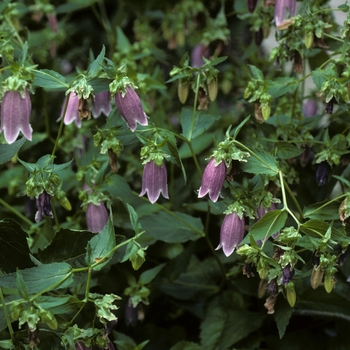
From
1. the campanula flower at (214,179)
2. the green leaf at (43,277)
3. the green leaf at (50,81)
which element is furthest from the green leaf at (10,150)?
the campanula flower at (214,179)

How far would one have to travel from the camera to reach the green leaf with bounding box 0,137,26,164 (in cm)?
116

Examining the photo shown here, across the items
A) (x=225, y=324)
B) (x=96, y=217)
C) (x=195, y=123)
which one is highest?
(x=195, y=123)

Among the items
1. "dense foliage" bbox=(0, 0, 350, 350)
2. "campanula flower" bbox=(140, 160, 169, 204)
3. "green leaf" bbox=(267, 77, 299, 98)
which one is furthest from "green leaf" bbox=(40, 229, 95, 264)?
"green leaf" bbox=(267, 77, 299, 98)

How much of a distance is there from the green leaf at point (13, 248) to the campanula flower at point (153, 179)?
23 centimetres

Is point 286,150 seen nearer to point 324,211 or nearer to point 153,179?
point 324,211

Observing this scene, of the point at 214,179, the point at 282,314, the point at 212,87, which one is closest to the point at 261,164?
the point at 214,179

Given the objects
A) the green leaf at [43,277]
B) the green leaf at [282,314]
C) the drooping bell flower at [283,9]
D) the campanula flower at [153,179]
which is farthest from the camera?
the drooping bell flower at [283,9]

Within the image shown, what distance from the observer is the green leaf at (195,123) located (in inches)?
52.1

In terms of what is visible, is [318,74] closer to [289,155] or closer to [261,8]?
[289,155]

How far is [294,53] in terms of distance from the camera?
53.1 inches

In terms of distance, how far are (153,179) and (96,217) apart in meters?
0.21

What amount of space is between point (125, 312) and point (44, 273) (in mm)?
395

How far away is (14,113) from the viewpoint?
1055mm

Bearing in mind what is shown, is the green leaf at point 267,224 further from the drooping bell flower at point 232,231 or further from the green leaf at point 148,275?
the green leaf at point 148,275
